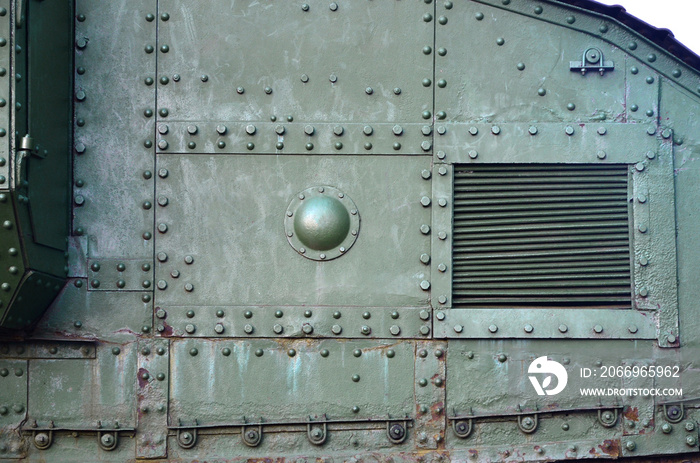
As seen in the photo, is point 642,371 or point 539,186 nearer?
point 642,371

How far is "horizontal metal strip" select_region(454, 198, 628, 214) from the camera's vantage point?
3.94m

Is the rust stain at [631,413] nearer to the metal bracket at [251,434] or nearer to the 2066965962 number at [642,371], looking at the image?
the 2066965962 number at [642,371]

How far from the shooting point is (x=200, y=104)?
3.97 meters

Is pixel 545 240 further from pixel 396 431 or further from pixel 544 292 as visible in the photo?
pixel 396 431

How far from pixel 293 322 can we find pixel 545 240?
141 cm

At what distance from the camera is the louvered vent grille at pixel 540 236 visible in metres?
3.93

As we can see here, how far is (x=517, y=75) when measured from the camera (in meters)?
3.96

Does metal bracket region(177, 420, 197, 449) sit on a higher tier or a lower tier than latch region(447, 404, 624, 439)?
lower

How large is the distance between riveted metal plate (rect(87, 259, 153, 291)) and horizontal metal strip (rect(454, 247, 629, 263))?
1.65m

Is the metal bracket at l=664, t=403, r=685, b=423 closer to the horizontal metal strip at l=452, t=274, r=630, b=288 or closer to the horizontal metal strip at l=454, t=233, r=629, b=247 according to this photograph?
the horizontal metal strip at l=452, t=274, r=630, b=288

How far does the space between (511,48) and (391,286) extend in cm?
143

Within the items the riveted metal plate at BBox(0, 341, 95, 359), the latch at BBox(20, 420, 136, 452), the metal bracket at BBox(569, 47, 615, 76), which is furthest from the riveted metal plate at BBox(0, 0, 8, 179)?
the metal bracket at BBox(569, 47, 615, 76)

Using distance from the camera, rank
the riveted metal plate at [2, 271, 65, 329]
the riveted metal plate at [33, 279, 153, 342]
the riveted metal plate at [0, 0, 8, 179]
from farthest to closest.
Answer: the riveted metal plate at [33, 279, 153, 342] < the riveted metal plate at [2, 271, 65, 329] < the riveted metal plate at [0, 0, 8, 179]

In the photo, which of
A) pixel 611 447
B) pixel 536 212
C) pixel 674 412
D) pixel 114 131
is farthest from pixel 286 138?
pixel 674 412
